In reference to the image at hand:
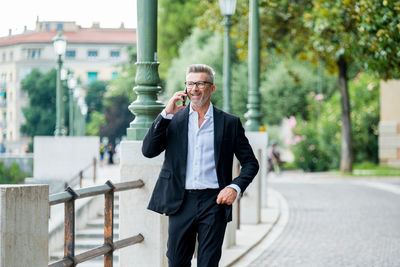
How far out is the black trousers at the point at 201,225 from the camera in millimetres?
5262

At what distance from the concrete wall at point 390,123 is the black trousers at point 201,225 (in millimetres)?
30780

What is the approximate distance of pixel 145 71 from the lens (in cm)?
725

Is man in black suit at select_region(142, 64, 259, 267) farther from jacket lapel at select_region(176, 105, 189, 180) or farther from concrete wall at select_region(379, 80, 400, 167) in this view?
concrete wall at select_region(379, 80, 400, 167)

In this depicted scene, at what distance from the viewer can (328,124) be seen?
3609 centimetres

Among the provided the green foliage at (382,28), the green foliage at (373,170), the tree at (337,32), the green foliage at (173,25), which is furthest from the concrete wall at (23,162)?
the green foliage at (173,25)

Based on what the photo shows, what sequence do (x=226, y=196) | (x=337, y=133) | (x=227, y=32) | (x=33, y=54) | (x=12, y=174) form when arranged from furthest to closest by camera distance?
(x=33, y=54) < (x=337, y=133) < (x=12, y=174) < (x=227, y=32) < (x=226, y=196)

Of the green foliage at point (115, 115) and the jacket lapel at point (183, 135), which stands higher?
the green foliage at point (115, 115)

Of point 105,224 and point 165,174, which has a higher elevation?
point 165,174

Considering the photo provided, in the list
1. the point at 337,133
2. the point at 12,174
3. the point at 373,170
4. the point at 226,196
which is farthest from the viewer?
the point at 337,133

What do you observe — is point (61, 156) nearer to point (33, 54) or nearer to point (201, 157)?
point (201, 157)

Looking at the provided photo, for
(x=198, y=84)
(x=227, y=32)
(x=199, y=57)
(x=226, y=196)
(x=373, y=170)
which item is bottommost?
(x=373, y=170)

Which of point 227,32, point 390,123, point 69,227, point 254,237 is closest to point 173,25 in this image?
point 390,123

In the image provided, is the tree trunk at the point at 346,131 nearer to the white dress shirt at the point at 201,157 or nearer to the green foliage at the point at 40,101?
the white dress shirt at the point at 201,157

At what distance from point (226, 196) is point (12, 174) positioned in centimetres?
2296
